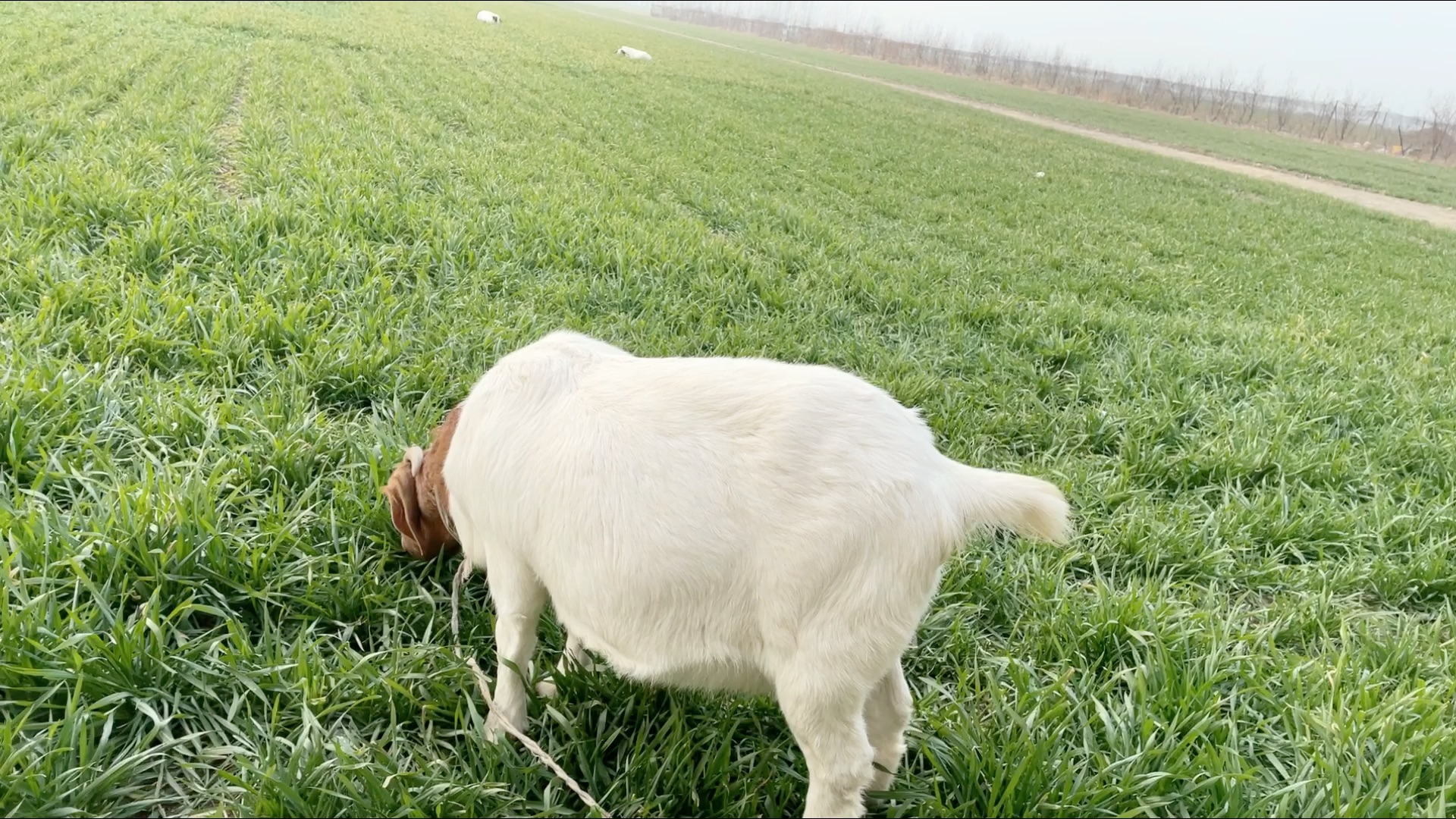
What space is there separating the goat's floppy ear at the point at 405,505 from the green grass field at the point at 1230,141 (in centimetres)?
2657

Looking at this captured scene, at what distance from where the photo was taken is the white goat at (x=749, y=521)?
1432 mm

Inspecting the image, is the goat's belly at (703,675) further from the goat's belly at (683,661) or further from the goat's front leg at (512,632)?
the goat's front leg at (512,632)

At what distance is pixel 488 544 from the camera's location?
1935 mm

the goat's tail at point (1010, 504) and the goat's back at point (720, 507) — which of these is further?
the goat's tail at point (1010, 504)

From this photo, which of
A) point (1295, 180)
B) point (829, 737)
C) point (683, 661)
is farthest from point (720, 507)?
point (1295, 180)

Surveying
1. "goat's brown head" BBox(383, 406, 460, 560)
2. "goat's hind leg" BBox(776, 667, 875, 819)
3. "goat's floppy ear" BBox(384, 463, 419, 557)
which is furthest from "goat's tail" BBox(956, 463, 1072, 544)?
"goat's floppy ear" BBox(384, 463, 419, 557)

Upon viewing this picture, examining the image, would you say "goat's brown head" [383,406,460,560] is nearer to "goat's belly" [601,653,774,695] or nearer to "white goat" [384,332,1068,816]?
"white goat" [384,332,1068,816]

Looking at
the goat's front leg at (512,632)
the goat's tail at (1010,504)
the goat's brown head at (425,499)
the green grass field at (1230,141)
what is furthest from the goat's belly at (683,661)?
the green grass field at (1230,141)

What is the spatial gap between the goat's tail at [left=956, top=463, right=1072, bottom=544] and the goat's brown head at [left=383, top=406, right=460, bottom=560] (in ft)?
4.48

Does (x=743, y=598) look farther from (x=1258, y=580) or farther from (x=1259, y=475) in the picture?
(x=1259, y=475)

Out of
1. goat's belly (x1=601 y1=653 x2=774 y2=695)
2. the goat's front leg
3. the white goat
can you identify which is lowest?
the goat's front leg

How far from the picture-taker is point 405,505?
235cm

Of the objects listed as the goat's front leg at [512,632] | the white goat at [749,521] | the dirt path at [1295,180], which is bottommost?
the goat's front leg at [512,632]

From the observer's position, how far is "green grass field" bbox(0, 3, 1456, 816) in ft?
6.16
